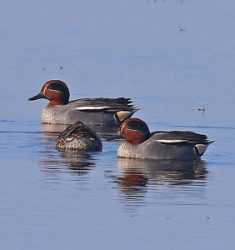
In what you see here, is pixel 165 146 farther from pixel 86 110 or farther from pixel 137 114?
pixel 137 114

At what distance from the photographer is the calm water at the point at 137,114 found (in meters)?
15.5

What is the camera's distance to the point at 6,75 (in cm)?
2683

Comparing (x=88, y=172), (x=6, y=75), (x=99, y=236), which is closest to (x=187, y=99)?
(x=6, y=75)

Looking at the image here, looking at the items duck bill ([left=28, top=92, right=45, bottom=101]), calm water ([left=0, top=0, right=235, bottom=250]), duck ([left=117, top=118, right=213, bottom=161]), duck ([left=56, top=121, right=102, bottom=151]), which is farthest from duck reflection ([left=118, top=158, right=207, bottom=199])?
duck bill ([left=28, top=92, right=45, bottom=101])

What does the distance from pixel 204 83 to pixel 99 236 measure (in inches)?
457

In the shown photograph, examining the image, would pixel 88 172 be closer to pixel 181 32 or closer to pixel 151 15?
pixel 181 32

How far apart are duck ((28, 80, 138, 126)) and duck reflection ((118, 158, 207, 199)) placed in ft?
12.5

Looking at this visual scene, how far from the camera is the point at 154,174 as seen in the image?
19.2 meters

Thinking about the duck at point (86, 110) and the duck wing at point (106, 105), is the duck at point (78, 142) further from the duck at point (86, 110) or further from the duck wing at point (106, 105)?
the duck wing at point (106, 105)

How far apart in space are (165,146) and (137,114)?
418 centimetres

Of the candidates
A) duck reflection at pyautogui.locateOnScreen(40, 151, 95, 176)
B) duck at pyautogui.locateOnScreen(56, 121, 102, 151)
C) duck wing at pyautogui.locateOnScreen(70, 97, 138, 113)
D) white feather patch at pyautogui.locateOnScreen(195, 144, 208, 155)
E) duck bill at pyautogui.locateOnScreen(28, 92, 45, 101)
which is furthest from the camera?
duck bill at pyautogui.locateOnScreen(28, 92, 45, 101)

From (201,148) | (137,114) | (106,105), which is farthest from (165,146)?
(137,114)

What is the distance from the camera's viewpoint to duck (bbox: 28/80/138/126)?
24.2 meters

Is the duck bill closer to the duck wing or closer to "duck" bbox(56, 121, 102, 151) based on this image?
the duck wing
